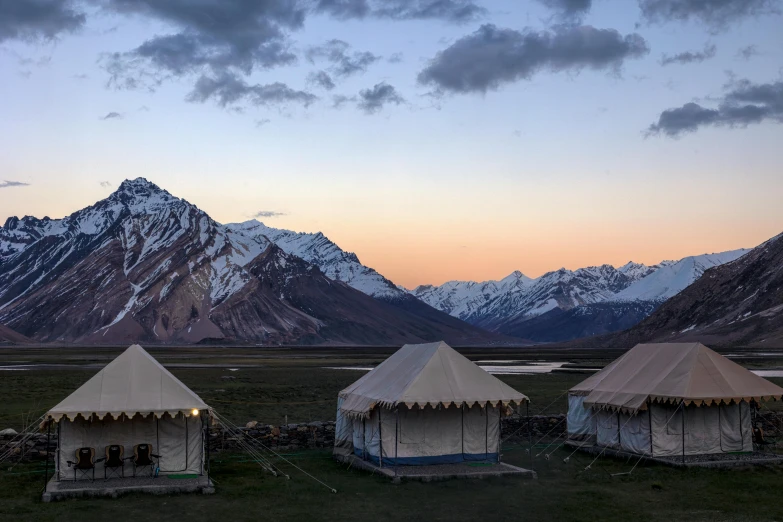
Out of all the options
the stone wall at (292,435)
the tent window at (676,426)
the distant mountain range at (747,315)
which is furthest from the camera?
the distant mountain range at (747,315)

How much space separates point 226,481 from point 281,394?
82.2ft

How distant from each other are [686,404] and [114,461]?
16.8 meters

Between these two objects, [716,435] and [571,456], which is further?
[571,456]

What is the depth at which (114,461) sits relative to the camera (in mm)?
23672

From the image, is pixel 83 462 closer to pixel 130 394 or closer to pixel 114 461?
pixel 114 461

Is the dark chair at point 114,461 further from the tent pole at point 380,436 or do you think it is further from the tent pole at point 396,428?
the tent pole at point 396,428

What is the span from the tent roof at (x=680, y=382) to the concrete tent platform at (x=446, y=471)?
4381 mm

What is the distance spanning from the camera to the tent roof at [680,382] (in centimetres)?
2627

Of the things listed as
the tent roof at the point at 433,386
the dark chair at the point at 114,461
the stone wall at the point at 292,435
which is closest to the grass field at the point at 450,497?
the stone wall at the point at 292,435

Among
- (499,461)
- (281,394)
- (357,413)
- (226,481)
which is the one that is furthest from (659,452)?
(281,394)

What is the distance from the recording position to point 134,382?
2392 centimetres

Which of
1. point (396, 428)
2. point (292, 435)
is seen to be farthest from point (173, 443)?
point (292, 435)

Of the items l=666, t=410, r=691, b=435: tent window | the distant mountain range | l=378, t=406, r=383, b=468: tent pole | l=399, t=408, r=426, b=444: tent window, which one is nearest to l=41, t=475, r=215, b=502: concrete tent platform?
l=378, t=406, r=383, b=468: tent pole

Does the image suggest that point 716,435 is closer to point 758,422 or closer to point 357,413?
point 758,422
